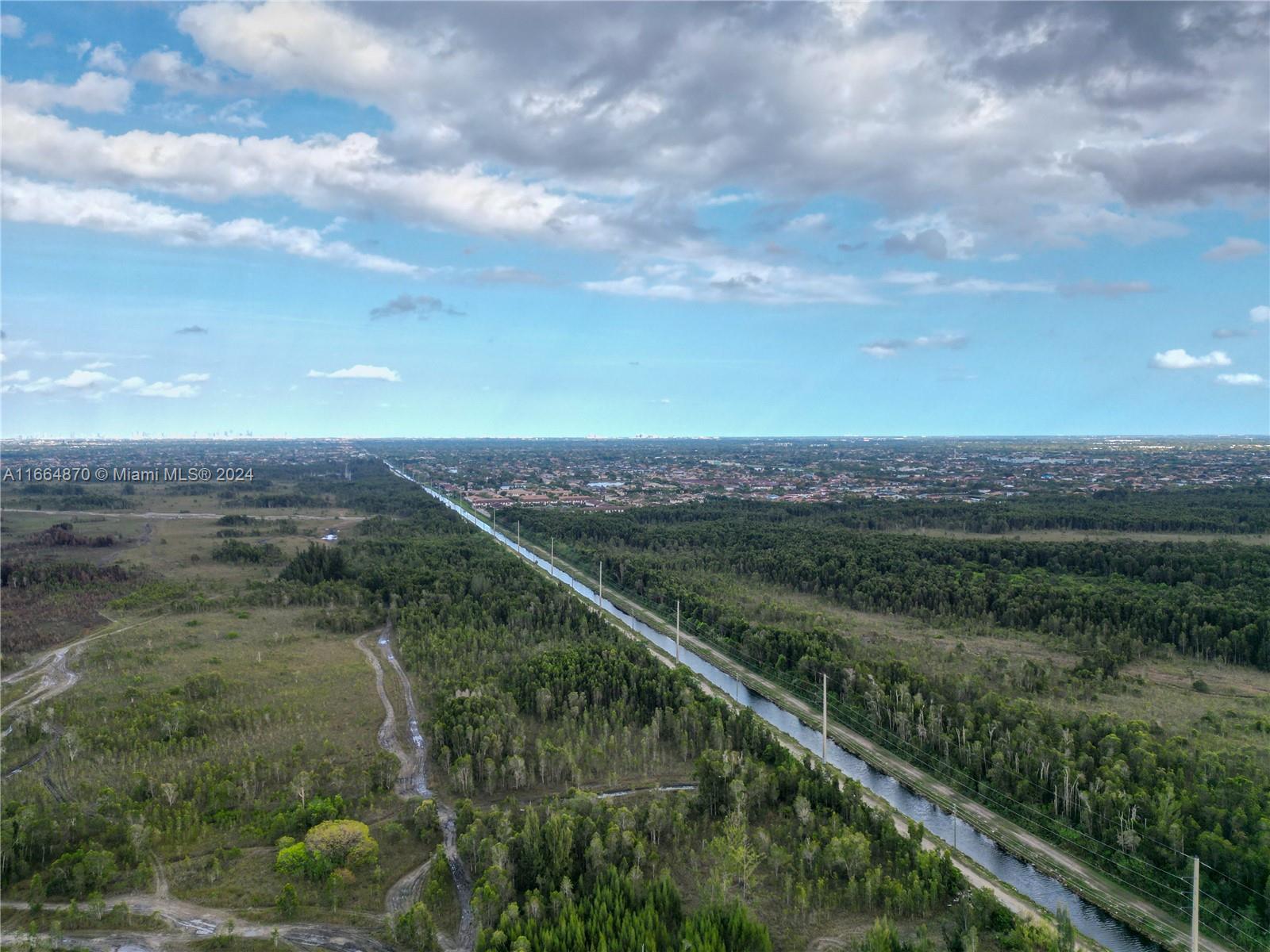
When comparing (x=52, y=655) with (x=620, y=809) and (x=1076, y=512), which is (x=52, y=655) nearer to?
(x=620, y=809)

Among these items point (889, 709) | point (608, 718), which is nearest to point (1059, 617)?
point (889, 709)

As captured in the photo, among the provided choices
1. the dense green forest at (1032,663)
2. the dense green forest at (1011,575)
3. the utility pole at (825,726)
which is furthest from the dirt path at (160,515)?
the utility pole at (825,726)

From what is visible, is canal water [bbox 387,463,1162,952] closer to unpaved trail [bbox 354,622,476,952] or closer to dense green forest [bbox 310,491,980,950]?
dense green forest [bbox 310,491,980,950]

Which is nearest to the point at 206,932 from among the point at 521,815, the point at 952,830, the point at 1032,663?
the point at 521,815

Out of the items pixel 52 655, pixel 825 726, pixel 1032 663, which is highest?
pixel 825 726

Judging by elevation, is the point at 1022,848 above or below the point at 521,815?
below

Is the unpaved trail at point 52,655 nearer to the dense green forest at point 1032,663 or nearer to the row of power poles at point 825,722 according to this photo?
the row of power poles at point 825,722

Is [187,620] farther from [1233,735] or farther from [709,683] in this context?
[1233,735]
